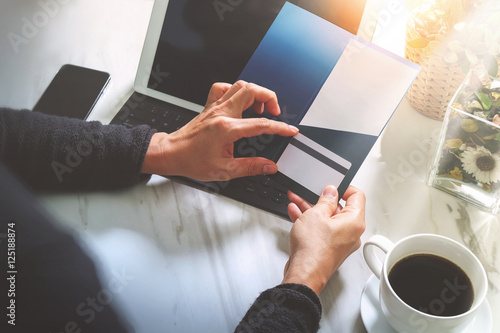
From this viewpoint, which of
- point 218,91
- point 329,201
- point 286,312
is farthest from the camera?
point 218,91

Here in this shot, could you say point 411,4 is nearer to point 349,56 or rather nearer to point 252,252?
point 349,56

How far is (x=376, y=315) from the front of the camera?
659 mm

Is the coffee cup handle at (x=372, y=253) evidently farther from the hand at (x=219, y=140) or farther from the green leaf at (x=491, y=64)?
the green leaf at (x=491, y=64)

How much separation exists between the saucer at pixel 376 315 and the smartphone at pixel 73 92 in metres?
0.58

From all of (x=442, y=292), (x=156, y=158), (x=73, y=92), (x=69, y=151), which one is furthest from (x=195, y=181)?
(x=442, y=292)

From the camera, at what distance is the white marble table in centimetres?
68

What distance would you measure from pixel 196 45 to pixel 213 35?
0.04 meters

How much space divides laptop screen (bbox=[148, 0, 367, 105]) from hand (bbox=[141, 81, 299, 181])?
94 mm

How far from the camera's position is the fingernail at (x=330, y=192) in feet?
2.35

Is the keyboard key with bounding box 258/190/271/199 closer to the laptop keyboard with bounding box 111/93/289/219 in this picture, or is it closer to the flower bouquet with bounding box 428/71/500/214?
the laptop keyboard with bounding box 111/93/289/219

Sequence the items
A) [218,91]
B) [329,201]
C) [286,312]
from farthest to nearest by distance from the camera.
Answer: [218,91] < [329,201] < [286,312]

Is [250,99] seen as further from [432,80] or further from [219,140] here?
[432,80]

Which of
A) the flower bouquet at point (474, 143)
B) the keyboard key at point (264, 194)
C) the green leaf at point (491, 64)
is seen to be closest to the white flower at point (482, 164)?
the flower bouquet at point (474, 143)

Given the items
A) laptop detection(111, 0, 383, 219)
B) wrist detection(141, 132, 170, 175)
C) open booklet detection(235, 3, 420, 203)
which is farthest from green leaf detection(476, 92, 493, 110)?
wrist detection(141, 132, 170, 175)
